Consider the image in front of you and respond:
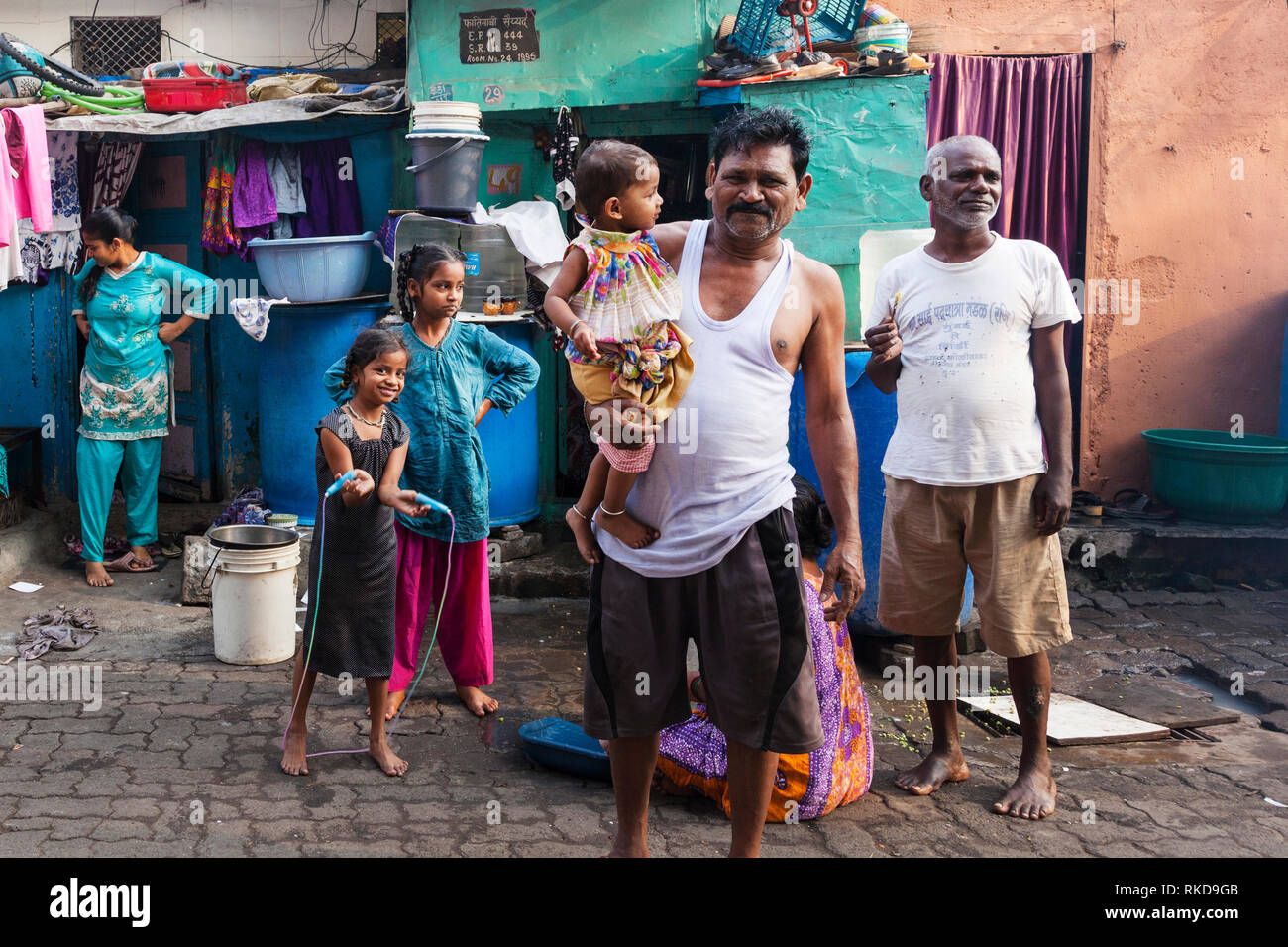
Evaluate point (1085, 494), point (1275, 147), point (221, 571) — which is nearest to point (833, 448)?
Result: point (221, 571)

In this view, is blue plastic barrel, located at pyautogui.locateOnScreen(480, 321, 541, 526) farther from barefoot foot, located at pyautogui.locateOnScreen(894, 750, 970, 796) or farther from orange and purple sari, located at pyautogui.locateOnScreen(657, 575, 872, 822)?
barefoot foot, located at pyautogui.locateOnScreen(894, 750, 970, 796)

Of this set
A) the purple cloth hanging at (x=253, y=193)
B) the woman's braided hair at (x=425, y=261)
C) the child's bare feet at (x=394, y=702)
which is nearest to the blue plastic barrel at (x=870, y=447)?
the woman's braided hair at (x=425, y=261)

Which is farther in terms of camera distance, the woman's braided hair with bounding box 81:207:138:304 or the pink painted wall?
the pink painted wall

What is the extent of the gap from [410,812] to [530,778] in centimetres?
50

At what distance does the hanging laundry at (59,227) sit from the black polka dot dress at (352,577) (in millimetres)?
4544

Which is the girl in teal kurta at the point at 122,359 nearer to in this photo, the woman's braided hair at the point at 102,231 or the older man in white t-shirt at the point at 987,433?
the woman's braided hair at the point at 102,231

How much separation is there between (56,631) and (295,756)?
93.0 inches

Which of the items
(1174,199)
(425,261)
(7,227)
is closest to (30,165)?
(7,227)

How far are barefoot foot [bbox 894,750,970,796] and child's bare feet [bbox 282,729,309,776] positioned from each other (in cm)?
215

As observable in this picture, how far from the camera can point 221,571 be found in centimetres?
569

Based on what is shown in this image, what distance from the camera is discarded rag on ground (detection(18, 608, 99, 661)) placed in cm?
584


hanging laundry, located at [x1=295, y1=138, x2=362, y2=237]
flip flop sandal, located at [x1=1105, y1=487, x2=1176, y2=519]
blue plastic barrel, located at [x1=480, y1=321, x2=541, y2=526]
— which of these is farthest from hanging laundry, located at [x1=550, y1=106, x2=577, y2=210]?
flip flop sandal, located at [x1=1105, y1=487, x2=1176, y2=519]

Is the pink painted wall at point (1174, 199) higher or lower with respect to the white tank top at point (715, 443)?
higher

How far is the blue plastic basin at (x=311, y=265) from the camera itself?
22.1ft
